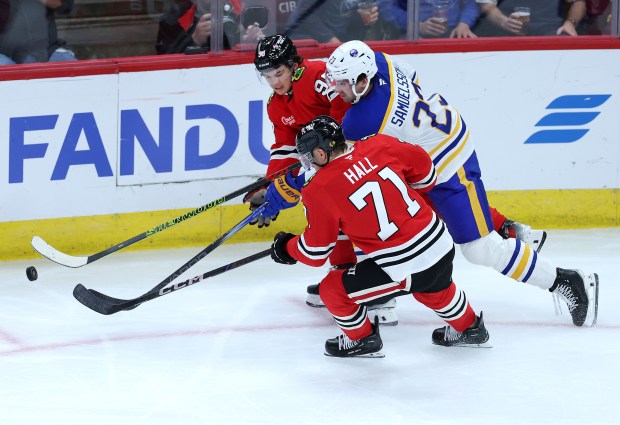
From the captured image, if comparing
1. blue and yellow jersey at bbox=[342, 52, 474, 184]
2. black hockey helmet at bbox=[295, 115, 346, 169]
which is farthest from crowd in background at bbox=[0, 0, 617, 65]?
black hockey helmet at bbox=[295, 115, 346, 169]

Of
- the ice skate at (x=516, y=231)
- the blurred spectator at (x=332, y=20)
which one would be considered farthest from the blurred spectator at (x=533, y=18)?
the ice skate at (x=516, y=231)

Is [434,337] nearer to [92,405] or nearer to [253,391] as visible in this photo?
[253,391]

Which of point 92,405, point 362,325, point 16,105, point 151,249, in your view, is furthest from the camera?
point 151,249

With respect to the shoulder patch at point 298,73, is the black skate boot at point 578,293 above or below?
below

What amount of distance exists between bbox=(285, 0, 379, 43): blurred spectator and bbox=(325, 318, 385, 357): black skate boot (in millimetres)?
1799

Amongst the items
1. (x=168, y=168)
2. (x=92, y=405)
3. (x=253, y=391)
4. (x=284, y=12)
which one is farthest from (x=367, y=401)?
(x=284, y=12)

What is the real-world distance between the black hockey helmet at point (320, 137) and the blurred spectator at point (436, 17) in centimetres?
191

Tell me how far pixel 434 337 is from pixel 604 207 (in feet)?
5.99

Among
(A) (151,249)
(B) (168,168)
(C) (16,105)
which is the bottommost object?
(A) (151,249)

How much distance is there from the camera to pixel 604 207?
5.57 metres

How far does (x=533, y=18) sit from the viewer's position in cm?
550

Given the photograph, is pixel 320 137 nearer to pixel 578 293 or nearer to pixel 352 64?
pixel 352 64

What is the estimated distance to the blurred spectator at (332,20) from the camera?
5.32 meters

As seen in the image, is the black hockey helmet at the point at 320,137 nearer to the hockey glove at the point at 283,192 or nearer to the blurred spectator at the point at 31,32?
the hockey glove at the point at 283,192
